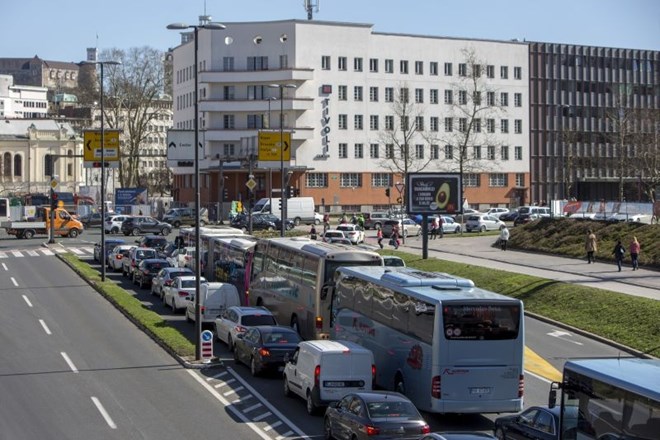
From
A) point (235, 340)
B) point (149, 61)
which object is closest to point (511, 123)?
point (149, 61)

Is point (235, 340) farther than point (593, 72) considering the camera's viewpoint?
No

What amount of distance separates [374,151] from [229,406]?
81294 millimetres

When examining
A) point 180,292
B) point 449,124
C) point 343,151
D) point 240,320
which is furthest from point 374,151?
point 240,320

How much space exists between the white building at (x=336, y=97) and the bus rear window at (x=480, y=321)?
75670mm

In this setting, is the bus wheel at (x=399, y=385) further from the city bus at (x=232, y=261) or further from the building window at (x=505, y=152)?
the building window at (x=505, y=152)

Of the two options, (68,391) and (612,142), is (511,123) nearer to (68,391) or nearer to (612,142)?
(612,142)

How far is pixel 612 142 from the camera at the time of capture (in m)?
113

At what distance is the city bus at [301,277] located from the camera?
31.6m

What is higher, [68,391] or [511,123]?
[511,123]

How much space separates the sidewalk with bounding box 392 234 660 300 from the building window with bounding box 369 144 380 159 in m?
36.0

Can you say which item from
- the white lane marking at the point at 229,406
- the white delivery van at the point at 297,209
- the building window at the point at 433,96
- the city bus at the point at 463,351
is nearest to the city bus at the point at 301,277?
the white lane marking at the point at 229,406

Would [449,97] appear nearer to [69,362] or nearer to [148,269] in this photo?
[148,269]

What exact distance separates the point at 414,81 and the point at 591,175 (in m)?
23.7

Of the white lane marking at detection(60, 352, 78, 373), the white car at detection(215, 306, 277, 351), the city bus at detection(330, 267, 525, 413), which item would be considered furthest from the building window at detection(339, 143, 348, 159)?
the city bus at detection(330, 267, 525, 413)
